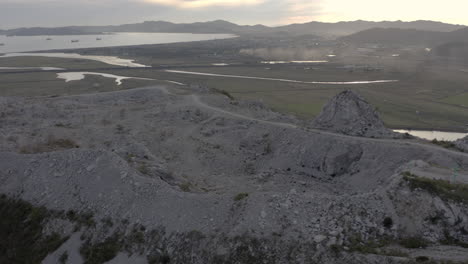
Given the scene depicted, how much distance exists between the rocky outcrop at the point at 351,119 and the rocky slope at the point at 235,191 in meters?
0.18

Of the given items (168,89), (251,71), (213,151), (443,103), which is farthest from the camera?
(251,71)

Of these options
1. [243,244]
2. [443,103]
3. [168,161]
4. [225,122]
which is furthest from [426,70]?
[243,244]

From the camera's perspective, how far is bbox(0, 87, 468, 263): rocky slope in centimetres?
1959

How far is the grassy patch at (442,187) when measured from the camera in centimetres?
2102

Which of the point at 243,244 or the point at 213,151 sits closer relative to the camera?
the point at 243,244

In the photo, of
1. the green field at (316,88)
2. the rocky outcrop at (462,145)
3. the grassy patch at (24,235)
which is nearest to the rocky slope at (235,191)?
the grassy patch at (24,235)

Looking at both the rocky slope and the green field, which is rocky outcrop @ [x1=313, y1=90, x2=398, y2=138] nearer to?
the rocky slope

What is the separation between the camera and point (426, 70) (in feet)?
422

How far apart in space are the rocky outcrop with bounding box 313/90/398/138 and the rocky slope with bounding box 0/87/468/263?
18 cm

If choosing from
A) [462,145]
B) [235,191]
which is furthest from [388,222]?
Result: [462,145]

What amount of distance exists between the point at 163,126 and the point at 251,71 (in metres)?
97.2

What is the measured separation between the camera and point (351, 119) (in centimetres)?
3778

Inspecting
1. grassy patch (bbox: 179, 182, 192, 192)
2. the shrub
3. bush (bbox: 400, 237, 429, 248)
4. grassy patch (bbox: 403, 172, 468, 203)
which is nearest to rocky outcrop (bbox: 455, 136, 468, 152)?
grassy patch (bbox: 403, 172, 468, 203)

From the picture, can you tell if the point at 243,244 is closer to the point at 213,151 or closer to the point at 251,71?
the point at 213,151
